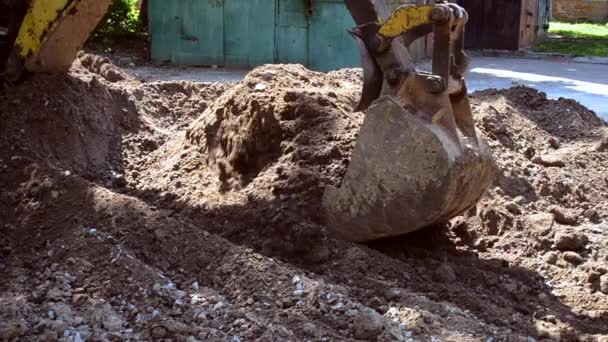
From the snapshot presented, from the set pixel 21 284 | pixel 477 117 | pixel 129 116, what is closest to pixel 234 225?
pixel 21 284

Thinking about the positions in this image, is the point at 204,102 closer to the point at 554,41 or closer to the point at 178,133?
the point at 178,133

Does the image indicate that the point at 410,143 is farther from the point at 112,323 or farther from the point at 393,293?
the point at 112,323

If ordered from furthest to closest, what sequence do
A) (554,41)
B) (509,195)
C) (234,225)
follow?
(554,41)
(509,195)
(234,225)

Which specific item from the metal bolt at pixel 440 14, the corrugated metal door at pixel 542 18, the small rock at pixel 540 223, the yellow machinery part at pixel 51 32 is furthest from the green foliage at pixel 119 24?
the metal bolt at pixel 440 14

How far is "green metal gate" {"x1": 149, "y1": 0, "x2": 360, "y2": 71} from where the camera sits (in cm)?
1243

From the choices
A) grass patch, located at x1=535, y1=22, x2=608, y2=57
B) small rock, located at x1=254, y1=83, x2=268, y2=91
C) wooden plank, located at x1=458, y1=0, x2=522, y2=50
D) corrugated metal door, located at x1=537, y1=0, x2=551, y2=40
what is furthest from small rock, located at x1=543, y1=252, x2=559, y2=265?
corrugated metal door, located at x1=537, y1=0, x2=551, y2=40

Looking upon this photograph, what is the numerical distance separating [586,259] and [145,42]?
10.3 metres

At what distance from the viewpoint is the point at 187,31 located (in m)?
13.1

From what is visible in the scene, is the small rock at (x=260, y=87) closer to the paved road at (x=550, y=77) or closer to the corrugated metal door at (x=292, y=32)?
the paved road at (x=550, y=77)

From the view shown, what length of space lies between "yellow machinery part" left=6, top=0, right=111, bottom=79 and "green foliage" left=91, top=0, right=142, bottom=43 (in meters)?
8.39

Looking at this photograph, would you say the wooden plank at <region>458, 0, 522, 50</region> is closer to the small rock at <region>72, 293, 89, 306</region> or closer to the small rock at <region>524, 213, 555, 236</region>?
the small rock at <region>524, 213, 555, 236</region>

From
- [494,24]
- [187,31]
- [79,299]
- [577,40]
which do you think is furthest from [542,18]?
[79,299]

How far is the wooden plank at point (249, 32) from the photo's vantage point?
1274 cm

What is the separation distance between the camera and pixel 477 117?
675cm
